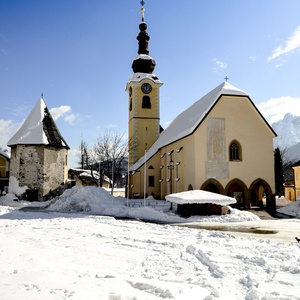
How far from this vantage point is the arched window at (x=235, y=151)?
28.3 metres

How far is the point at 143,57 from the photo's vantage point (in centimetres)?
4522

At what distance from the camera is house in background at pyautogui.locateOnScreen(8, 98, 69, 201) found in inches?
1420

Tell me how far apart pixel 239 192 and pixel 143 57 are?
80.8ft

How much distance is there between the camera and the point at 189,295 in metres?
5.54

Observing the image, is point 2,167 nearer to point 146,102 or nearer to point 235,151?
point 146,102

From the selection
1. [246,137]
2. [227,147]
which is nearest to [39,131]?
[227,147]

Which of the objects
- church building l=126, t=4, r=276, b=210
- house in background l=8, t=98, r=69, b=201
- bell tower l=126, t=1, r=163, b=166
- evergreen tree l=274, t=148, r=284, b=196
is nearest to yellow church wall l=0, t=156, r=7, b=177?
house in background l=8, t=98, r=69, b=201

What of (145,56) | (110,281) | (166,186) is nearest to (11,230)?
(110,281)

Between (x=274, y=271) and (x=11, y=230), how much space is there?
1078 cm

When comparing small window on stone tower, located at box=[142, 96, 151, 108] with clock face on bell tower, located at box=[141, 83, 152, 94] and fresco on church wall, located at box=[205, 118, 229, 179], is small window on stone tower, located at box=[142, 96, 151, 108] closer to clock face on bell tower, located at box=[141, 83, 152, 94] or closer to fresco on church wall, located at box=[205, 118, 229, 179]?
clock face on bell tower, located at box=[141, 83, 152, 94]

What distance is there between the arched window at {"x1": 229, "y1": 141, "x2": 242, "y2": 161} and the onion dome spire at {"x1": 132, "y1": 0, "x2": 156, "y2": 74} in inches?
839

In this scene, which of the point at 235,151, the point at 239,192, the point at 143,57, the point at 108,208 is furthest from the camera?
the point at 143,57

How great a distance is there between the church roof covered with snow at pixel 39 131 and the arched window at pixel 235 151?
19.3 metres

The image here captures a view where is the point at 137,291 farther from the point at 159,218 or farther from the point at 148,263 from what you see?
the point at 159,218
